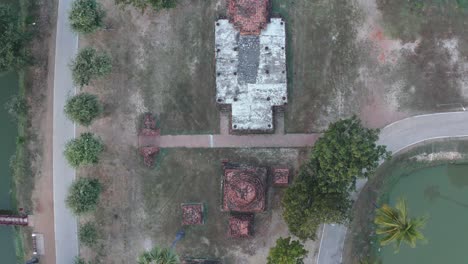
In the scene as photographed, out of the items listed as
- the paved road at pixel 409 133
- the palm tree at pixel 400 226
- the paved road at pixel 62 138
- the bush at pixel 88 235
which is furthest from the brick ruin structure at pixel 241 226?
the paved road at pixel 62 138

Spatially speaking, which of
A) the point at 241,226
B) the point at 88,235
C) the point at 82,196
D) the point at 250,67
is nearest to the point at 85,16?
the point at 250,67

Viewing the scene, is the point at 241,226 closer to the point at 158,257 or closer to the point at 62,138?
the point at 158,257

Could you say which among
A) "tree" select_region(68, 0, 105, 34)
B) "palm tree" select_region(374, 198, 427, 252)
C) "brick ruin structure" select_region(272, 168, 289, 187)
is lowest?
"palm tree" select_region(374, 198, 427, 252)

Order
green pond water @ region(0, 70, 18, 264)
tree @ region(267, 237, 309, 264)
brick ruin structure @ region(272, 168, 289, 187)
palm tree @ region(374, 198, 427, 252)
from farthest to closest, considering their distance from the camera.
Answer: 1. green pond water @ region(0, 70, 18, 264)
2. brick ruin structure @ region(272, 168, 289, 187)
3. tree @ region(267, 237, 309, 264)
4. palm tree @ region(374, 198, 427, 252)

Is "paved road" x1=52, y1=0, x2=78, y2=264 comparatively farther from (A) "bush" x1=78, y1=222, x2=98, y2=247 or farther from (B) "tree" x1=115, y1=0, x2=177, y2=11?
(B) "tree" x1=115, y1=0, x2=177, y2=11

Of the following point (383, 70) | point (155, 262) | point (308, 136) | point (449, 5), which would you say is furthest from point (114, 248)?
point (449, 5)

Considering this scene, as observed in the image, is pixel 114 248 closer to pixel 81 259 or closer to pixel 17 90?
pixel 81 259

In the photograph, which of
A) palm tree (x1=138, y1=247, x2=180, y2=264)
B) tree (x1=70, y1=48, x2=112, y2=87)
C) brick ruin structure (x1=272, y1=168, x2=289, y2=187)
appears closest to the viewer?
palm tree (x1=138, y1=247, x2=180, y2=264)

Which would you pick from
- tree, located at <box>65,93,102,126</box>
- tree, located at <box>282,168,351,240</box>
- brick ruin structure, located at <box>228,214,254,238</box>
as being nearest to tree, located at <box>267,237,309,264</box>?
tree, located at <box>282,168,351,240</box>
